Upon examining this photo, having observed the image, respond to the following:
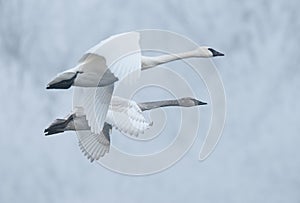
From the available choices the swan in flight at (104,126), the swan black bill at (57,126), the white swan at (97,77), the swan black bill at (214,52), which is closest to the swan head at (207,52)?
the swan black bill at (214,52)

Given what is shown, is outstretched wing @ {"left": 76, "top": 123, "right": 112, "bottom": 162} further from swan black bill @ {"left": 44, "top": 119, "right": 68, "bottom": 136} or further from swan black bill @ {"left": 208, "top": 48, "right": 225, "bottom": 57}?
swan black bill @ {"left": 208, "top": 48, "right": 225, "bottom": 57}

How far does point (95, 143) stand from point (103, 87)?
3.81 metres

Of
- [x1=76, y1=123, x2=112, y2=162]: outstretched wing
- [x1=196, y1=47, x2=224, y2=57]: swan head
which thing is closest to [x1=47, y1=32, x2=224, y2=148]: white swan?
[x1=76, y1=123, x2=112, y2=162]: outstretched wing

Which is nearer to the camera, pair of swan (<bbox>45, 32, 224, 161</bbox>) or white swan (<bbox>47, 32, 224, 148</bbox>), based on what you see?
pair of swan (<bbox>45, 32, 224, 161</bbox>)

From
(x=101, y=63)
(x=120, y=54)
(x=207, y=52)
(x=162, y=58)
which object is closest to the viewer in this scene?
(x=120, y=54)

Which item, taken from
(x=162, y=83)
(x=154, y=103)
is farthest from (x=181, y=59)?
(x=154, y=103)

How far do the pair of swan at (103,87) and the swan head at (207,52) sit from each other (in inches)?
40.5

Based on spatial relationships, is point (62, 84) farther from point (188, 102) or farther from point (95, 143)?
point (188, 102)

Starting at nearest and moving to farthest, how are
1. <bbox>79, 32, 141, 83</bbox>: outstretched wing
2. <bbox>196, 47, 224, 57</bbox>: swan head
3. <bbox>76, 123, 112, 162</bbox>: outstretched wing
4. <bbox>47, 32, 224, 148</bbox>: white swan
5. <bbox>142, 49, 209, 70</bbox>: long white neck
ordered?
<bbox>79, 32, 141, 83</bbox>: outstretched wing, <bbox>47, 32, 224, 148</bbox>: white swan, <bbox>142, 49, 209, 70</bbox>: long white neck, <bbox>76, 123, 112, 162</bbox>: outstretched wing, <bbox>196, 47, 224, 57</bbox>: swan head

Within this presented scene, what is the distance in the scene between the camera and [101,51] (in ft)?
65.1

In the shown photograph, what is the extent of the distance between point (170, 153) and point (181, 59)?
10.2 ft

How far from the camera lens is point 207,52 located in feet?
84.1

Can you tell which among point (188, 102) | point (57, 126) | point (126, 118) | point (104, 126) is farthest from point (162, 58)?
point (188, 102)

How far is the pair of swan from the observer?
19.1m
